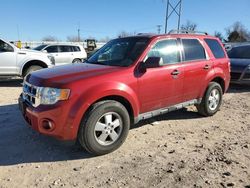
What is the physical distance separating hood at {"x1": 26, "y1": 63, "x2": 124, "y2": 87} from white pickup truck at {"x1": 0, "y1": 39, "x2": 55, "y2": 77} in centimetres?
601

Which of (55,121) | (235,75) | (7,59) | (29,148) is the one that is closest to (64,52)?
(7,59)

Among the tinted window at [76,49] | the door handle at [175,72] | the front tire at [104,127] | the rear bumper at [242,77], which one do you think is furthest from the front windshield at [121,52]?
the tinted window at [76,49]

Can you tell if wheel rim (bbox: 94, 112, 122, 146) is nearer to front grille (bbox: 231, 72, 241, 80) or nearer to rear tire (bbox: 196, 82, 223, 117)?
rear tire (bbox: 196, 82, 223, 117)

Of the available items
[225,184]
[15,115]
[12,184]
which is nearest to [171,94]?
[225,184]

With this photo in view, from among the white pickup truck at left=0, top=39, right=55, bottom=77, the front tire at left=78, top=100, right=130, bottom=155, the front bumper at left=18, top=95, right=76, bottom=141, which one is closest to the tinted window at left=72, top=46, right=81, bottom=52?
the white pickup truck at left=0, top=39, right=55, bottom=77

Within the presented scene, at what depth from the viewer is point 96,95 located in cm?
401

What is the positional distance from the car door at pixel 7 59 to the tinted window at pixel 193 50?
6.83 meters

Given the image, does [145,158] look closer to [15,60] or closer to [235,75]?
[235,75]

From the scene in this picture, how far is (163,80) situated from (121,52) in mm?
905

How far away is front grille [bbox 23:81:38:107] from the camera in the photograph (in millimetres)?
4074

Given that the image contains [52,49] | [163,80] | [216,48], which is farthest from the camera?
[52,49]

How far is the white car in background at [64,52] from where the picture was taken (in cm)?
1559

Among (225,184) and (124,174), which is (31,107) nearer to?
(124,174)

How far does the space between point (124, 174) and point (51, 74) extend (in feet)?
6.16
